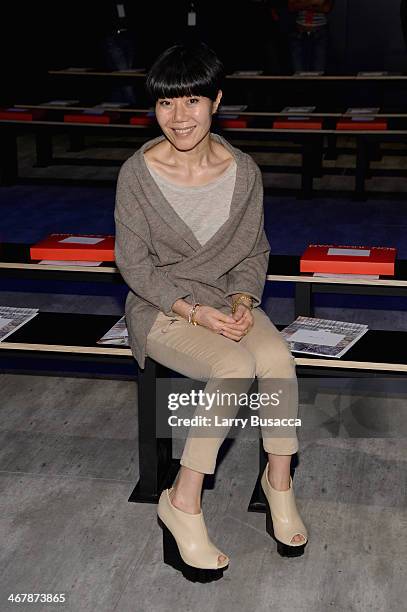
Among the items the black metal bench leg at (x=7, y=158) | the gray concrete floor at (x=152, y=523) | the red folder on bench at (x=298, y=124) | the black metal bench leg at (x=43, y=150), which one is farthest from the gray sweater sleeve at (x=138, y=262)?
the black metal bench leg at (x=43, y=150)

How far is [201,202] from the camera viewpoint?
2.61 meters

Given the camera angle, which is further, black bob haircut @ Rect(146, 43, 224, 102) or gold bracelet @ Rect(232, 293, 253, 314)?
gold bracelet @ Rect(232, 293, 253, 314)

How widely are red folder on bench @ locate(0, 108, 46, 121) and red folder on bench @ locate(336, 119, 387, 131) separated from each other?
2312 millimetres

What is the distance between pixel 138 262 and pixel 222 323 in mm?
293

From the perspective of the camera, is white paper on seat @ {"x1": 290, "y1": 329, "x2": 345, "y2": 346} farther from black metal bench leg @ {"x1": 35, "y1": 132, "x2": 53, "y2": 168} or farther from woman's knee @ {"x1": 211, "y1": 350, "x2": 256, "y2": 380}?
black metal bench leg @ {"x1": 35, "y1": 132, "x2": 53, "y2": 168}

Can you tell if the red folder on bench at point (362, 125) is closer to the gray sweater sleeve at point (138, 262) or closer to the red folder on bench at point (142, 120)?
the red folder on bench at point (142, 120)

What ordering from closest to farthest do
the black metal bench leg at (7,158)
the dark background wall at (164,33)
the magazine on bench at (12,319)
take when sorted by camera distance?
1. the magazine on bench at (12,319)
2. the black metal bench leg at (7,158)
3. the dark background wall at (164,33)

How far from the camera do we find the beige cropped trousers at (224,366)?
2.32 metres

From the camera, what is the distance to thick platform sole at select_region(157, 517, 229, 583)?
231 cm

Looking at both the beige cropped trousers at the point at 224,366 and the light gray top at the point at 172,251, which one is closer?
the beige cropped trousers at the point at 224,366

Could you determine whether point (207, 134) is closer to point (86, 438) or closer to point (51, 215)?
point (86, 438)

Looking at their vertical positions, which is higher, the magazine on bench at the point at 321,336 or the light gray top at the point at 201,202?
the light gray top at the point at 201,202

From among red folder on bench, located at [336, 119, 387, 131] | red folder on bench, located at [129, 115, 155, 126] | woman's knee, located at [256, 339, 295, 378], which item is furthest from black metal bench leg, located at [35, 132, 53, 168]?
woman's knee, located at [256, 339, 295, 378]

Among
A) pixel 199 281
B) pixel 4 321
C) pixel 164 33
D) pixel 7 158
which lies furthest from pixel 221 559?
pixel 164 33
